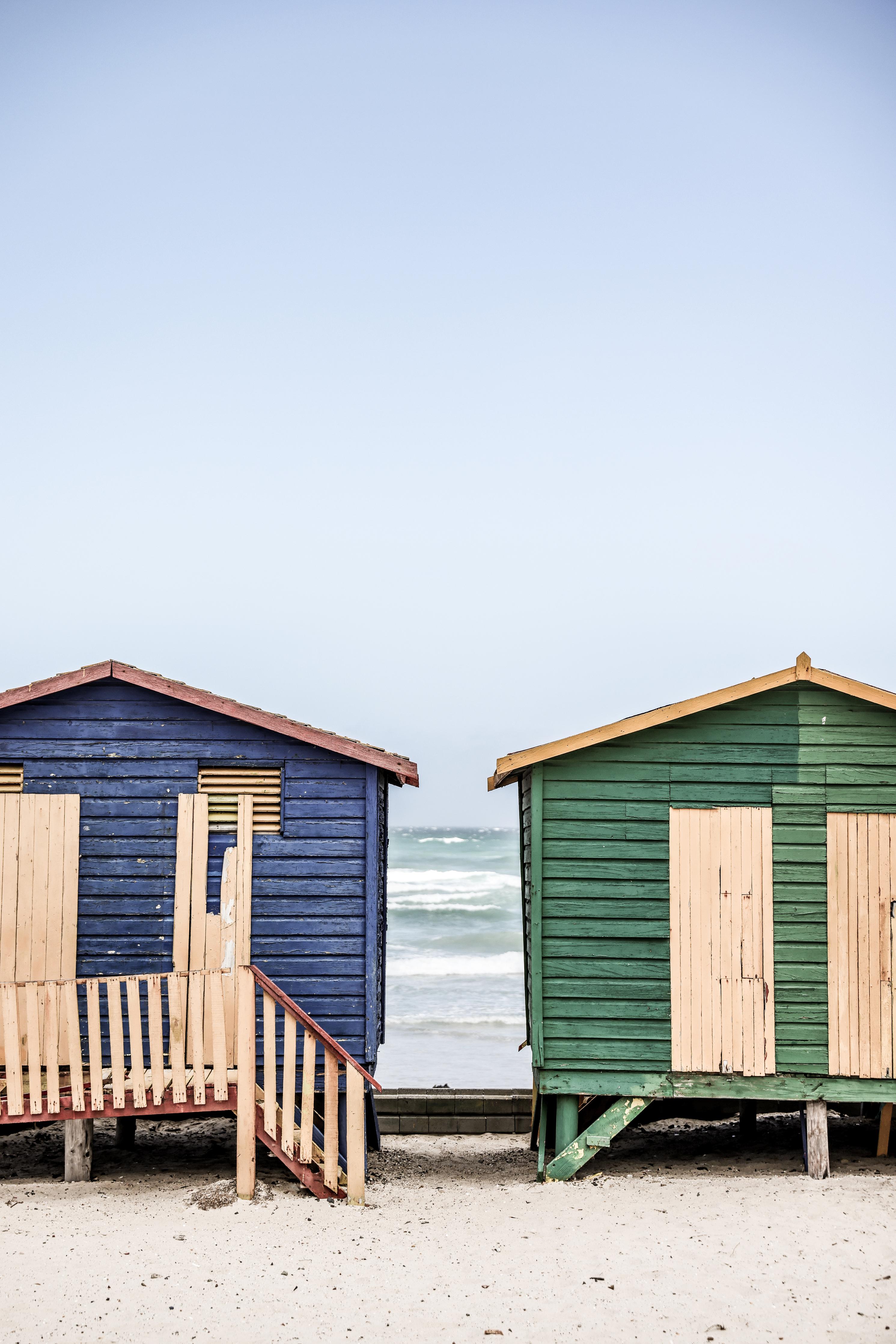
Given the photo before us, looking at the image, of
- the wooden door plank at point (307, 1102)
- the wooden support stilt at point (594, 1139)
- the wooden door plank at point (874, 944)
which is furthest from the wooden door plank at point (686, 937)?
the wooden door plank at point (307, 1102)

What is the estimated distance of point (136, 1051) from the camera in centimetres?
875

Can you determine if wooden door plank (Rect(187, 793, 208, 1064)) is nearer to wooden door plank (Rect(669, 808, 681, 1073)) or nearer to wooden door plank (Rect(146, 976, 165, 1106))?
wooden door plank (Rect(146, 976, 165, 1106))

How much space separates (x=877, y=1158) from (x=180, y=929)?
259 inches

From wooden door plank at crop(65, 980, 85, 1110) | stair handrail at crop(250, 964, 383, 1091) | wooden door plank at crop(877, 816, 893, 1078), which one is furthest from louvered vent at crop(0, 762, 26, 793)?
wooden door plank at crop(877, 816, 893, 1078)

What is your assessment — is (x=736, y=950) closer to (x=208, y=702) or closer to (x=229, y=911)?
(x=229, y=911)

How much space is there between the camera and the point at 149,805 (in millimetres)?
9945

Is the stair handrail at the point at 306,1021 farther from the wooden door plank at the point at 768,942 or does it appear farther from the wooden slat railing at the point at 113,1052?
the wooden door plank at the point at 768,942

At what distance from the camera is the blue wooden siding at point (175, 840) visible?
9812 millimetres

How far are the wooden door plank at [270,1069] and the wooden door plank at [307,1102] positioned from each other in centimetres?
23

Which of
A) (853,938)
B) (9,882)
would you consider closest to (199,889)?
(9,882)

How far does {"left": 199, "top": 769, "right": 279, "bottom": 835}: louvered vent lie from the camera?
9961 mm

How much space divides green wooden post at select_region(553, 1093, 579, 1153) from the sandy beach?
35 cm

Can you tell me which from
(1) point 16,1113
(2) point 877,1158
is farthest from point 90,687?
(2) point 877,1158

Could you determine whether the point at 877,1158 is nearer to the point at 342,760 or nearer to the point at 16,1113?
the point at 342,760
